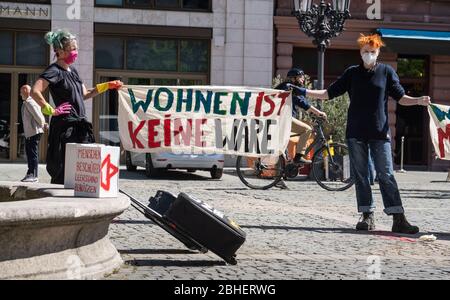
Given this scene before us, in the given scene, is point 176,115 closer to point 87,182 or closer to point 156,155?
point 87,182

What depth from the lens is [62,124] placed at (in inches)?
282

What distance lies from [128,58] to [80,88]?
1769 cm

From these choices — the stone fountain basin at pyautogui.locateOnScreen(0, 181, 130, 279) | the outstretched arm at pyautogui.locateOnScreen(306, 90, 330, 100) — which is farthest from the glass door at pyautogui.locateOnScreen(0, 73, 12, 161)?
the stone fountain basin at pyautogui.locateOnScreen(0, 181, 130, 279)

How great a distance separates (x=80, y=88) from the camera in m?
7.41

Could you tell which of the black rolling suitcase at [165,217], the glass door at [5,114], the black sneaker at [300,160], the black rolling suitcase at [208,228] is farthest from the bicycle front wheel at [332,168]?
the glass door at [5,114]

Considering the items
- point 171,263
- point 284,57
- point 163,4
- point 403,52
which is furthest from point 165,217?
point 403,52

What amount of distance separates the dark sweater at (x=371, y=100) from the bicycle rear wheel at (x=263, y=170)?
17.2 feet

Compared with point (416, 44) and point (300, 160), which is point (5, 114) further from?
point (300, 160)

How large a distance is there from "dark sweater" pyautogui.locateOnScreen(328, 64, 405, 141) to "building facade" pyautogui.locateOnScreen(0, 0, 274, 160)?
16.3 meters

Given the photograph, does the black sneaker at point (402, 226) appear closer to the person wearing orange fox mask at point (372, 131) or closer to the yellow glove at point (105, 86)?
the person wearing orange fox mask at point (372, 131)

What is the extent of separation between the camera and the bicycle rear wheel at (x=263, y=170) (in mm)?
14086

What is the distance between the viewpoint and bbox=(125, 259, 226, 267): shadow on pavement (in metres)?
6.18

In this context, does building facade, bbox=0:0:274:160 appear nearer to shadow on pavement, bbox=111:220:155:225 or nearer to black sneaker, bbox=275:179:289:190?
black sneaker, bbox=275:179:289:190

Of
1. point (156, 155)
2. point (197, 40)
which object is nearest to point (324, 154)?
point (156, 155)
